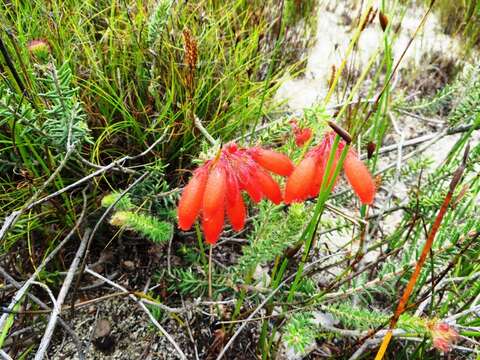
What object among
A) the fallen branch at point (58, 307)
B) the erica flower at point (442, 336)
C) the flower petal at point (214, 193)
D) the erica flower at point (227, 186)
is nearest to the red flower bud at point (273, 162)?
the erica flower at point (227, 186)

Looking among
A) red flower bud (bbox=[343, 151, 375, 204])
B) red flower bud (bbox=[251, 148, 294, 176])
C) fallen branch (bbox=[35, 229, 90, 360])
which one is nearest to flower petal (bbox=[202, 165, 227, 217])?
red flower bud (bbox=[251, 148, 294, 176])

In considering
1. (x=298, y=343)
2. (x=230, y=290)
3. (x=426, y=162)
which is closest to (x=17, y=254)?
(x=230, y=290)

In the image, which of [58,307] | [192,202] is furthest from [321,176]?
[58,307]

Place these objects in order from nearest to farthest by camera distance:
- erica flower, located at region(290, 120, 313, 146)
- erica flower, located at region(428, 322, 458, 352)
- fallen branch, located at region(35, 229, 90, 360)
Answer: erica flower, located at region(428, 322, 458, 352)
fallen branch, located at region(35, 229, 90, 360)
erica flower, located at region(290, 120, 313, 146)

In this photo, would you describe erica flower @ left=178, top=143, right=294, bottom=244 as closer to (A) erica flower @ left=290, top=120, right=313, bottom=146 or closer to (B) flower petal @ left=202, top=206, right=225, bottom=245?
(B) flower petal @ left=202, top=206, right=225, bottom=245

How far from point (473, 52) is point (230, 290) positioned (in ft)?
10.1

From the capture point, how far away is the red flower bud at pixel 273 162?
939mm

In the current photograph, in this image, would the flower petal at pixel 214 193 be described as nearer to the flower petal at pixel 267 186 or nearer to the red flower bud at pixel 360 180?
the flower petal at pixel 267 186

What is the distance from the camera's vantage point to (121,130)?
1.60 m

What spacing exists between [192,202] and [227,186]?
9 centimetres

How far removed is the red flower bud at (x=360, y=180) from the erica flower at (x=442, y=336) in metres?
0.32

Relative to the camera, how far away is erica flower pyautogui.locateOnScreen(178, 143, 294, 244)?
2.85 ft

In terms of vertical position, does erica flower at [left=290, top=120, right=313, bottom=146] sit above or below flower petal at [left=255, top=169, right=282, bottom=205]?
above

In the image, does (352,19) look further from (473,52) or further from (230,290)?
(230,290)
